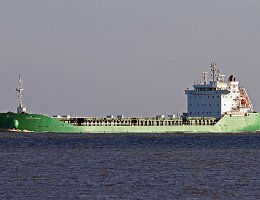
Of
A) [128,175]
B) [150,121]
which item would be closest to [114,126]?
[150,121]

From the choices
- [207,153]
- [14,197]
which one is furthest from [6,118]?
[14,197]

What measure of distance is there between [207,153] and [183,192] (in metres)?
30.9

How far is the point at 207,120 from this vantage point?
428 ft

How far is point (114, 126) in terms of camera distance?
126938 millimetres

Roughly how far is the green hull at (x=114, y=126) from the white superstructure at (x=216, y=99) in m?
1.47

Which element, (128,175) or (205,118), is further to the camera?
(205,118)

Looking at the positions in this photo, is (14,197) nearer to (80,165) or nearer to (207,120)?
(80,165)

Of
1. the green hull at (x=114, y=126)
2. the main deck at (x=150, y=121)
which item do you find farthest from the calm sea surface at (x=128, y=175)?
the main deck at (x=150, y=121)

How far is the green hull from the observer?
116250 mm

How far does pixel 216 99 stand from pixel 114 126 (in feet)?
47.9

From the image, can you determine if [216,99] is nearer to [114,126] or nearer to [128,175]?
[114,126]

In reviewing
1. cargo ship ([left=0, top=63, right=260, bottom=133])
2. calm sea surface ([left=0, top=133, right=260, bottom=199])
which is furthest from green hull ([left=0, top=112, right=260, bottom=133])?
calm sea surface ([left=0, top=133, right=260, bottom=199])

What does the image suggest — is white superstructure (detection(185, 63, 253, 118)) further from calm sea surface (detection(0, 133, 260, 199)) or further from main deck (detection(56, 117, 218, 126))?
calm sea surface (detection(0, 133, 260, 199))

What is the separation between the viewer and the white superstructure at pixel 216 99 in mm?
130625
